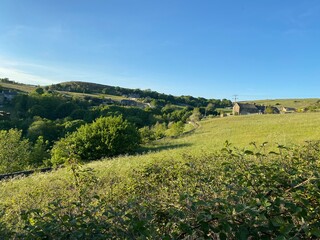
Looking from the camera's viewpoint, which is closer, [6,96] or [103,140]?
[103,140]

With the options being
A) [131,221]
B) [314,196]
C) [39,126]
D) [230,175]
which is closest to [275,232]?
[314,196]

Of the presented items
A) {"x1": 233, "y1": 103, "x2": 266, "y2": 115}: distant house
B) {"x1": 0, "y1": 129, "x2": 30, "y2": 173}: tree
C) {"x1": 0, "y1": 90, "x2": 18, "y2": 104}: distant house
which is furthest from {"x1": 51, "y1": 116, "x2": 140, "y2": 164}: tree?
{"x1": 0, "y1": 90, "x2": 18, "y2": 104}: distant house

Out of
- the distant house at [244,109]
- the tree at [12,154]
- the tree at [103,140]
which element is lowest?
the tree at [12,154]

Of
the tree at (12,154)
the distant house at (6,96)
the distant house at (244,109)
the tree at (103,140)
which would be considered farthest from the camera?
the distant house at (6,96)

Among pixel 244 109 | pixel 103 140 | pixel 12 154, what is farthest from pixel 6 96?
pixel 103 140

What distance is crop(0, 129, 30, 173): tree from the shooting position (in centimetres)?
3734

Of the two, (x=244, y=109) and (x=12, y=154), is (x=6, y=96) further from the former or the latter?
(x=244, y=109)

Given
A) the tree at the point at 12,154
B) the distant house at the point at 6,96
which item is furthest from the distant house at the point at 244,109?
the distant house at the point at 6,96

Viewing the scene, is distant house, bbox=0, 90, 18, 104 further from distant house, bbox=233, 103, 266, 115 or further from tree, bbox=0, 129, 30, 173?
distant house, bbox=233, 103, 266, 115

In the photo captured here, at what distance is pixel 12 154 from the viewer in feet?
129

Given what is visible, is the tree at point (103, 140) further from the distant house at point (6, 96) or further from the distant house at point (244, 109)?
the distant house at point (6, 96)

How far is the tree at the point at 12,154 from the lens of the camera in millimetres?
37344

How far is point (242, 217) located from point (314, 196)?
2.96 feet

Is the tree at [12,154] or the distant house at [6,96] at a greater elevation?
the distant house at [6,96]
